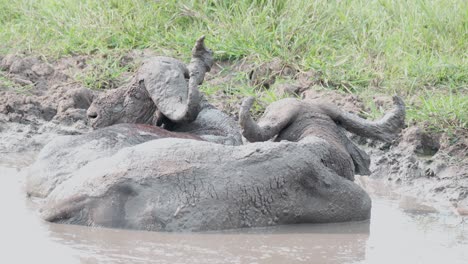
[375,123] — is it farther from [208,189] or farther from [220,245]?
[220,245]

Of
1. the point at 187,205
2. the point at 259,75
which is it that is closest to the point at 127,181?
the point at 187,205

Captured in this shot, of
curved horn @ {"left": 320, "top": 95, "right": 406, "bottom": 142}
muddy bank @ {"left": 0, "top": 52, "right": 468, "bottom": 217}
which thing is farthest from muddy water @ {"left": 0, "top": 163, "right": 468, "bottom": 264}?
muddy bank @ {"left": 0, "top": 52, "right": 468, "bottom": 217}

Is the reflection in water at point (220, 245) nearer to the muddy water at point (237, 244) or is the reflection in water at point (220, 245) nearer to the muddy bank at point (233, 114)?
the muddy water at point (237, 244)

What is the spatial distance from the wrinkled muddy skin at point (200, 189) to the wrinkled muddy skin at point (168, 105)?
1.19 meters

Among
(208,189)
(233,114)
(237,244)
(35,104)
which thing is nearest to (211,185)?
(208,189)

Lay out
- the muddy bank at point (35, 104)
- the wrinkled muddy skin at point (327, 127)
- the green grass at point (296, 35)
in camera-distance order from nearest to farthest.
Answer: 1. the wrinkled muddy skin at point (327, 127)
2. the muddy bank at point (35, 104)
3. the green grass at point (296, 35)

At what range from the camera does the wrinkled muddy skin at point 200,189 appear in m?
5.33

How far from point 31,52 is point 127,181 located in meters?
5.06

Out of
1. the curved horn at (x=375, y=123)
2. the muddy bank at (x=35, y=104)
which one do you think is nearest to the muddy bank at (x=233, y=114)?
the muddy bank at (x=35, y=104)

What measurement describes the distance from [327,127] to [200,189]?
4.40ft

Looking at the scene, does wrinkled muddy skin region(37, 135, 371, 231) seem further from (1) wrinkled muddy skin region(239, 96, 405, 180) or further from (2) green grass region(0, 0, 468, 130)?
(2) green grass region(0, 0, 468, 130)

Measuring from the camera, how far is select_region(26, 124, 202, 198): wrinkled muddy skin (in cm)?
627

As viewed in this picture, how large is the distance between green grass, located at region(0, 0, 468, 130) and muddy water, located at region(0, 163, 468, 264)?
2.97m

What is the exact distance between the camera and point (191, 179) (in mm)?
5406
